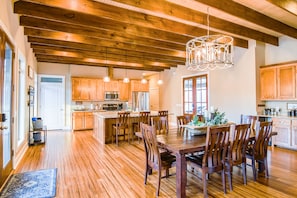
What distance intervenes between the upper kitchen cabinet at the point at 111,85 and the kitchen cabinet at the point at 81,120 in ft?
4.86

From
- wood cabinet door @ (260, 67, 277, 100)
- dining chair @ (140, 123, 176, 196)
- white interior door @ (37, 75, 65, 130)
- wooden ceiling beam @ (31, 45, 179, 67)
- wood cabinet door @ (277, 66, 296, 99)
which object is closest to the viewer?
dining chair @ (140, 123, 176, 196)

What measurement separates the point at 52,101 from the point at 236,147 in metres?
7.90

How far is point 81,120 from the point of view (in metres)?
8.03

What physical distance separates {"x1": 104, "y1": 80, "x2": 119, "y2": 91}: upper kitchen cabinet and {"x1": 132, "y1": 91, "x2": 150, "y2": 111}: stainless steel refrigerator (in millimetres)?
953

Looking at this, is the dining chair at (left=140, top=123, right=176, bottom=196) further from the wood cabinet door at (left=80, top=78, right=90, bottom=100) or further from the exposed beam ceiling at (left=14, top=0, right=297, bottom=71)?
the wood cabinet door at (left=80, top=78, right=90, bottom=100)

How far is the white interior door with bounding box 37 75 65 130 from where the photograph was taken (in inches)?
319

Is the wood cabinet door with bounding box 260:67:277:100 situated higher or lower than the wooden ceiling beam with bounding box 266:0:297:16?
lower

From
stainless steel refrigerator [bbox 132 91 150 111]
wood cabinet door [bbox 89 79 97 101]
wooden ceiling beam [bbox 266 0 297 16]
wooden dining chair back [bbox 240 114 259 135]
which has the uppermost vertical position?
wooden ceiling beam [bbox 266 0 297 16]

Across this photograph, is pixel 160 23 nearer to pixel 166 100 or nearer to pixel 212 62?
pixel 212 62

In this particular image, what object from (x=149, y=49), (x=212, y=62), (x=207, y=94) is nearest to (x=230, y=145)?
(x=212, y=62)

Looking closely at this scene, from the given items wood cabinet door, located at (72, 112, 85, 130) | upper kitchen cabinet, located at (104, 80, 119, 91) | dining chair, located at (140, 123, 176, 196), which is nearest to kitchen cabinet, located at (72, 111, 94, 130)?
wood cabinet door, located at (72, 112, 85, 130)

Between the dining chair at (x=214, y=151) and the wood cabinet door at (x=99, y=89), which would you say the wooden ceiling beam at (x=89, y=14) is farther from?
the wood cabinet door at (x=99, y=89)

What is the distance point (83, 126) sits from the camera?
8086 mm

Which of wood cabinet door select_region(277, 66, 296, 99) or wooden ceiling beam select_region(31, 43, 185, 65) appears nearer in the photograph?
wood cabinet door select_region(277, 66, 296, 99)
